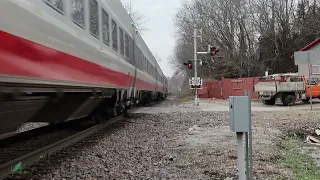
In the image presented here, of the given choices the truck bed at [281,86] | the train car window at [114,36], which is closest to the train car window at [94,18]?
the train car window at [114,36]

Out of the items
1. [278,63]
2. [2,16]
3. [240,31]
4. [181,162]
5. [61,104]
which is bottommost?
[181,162]

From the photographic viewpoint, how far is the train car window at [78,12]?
5.74 m

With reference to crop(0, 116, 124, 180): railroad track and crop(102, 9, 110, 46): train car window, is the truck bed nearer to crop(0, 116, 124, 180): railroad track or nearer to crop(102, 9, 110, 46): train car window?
crop(102, 9, 110, 46): train car window

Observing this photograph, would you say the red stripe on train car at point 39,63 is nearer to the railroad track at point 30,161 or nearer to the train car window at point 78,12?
the train car window at point 78,12

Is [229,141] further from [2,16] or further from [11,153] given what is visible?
[2,16]

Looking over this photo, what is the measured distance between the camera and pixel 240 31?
4566 cm

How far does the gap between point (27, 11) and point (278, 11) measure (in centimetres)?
4388

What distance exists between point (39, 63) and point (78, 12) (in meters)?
2.00

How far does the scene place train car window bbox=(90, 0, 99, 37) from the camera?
268 inches

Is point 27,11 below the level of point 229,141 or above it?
above

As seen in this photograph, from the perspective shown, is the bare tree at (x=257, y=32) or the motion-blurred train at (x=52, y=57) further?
the bare tree at (x=257, y=32)

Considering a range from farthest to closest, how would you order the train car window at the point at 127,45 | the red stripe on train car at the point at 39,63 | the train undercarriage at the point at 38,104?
the train car window at the point at 127,45 < the train undercarriage at the point at 38,104 < the red stripe on train car at the point at 39,63

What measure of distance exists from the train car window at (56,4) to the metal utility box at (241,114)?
2.64 meters

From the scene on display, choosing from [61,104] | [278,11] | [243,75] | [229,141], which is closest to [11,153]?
[61,104]
